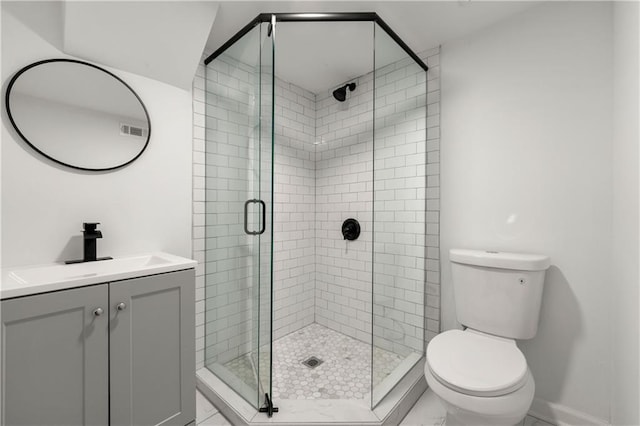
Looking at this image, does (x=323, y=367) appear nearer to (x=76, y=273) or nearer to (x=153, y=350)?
(x=153, y=350)

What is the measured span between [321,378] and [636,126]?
2084mm

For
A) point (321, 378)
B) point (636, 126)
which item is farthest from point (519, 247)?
point (321, 378)

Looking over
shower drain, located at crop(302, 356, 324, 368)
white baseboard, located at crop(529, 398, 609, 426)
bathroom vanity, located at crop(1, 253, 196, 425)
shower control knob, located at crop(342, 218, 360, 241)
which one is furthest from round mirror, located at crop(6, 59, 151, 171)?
white baseboard, located at crop(529, 398, 609, 426)

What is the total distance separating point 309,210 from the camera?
2746mm

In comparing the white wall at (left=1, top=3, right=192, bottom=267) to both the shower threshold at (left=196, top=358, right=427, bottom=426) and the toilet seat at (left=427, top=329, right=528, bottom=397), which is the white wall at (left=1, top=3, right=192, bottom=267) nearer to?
the shower threshold at (left=196, top=358, right=427, bottom=426)

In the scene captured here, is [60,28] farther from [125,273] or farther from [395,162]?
[395,162]

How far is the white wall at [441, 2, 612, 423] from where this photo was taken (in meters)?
1.47

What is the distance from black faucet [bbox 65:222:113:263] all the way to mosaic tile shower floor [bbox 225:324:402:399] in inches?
39.9

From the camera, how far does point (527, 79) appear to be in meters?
1.67

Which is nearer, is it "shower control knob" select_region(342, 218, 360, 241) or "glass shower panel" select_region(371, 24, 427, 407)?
"glass shower panel" select_region(371, 24, 427, 407)

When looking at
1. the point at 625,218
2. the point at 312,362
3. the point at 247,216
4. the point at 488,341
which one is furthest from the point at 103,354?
the point at 625,218

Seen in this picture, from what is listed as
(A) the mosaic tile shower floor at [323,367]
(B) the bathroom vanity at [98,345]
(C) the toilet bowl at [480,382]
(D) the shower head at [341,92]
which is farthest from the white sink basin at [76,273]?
(D) the shower head at [341,92]

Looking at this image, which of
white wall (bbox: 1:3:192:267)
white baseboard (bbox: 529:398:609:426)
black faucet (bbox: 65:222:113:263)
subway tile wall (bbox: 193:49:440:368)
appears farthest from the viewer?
subway tile wall (bbox: 193:49:440:368)

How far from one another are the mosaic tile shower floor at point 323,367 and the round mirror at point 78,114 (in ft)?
4.75
